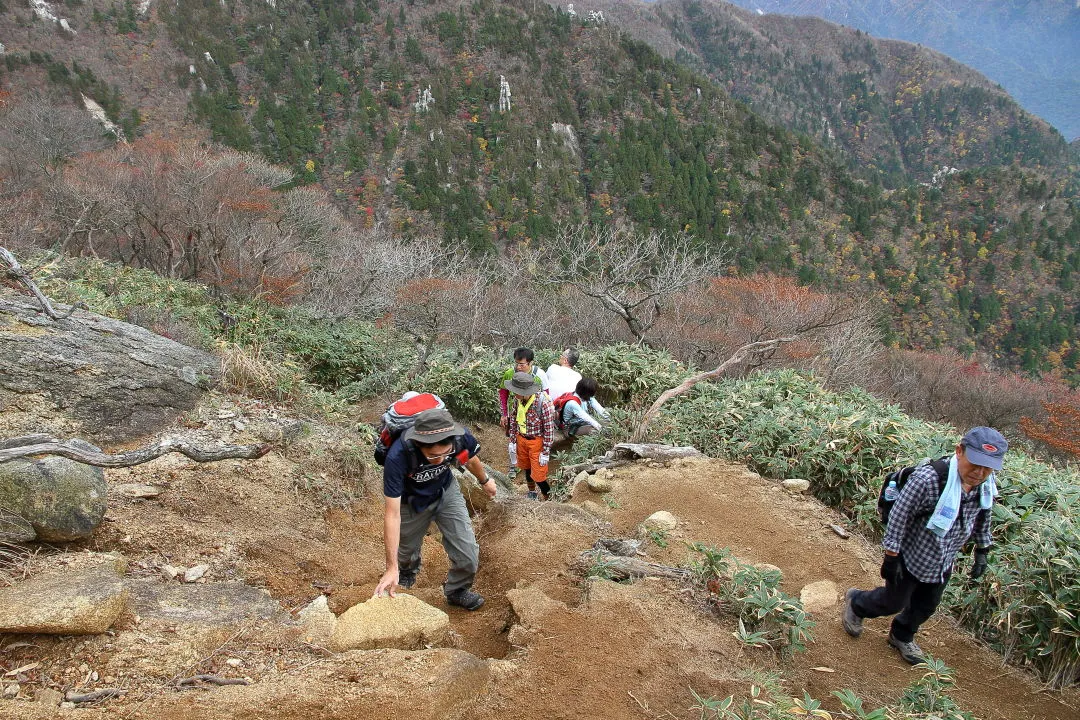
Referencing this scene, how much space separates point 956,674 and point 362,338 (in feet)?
29.7

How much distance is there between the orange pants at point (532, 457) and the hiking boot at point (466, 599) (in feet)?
6.89

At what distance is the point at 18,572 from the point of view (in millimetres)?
2684

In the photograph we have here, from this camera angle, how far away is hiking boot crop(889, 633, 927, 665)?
3.27 m

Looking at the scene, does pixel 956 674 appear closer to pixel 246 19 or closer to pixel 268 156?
pixel 268 156

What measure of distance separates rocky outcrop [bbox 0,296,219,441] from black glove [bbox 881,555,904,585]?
17.0ft

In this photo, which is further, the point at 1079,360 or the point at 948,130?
the point at 948,130

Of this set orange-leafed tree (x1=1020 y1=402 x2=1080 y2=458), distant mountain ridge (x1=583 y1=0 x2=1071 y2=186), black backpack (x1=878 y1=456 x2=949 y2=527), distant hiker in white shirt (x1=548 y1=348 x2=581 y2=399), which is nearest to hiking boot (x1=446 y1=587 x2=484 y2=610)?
black backpack (x1=878 y1=456 x2=949 y2=527)

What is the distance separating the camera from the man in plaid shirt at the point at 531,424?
5293 millimetres

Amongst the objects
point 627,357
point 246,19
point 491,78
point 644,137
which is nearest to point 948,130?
point 644,137

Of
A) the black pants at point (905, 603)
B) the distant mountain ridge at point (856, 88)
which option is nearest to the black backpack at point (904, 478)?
the black pants at point (905, 603)

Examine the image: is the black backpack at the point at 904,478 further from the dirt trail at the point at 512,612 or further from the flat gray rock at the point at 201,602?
the flat gray rock at the point at 201,602

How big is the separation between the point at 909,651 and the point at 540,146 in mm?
59415

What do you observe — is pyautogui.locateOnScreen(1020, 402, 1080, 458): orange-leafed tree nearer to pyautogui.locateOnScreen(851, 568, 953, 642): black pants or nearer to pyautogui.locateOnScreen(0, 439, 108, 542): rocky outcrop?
pyautogui.locateOnScreen(851, 568, 953, 642): black pants

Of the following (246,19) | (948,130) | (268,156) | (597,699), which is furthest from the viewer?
(948,130)
